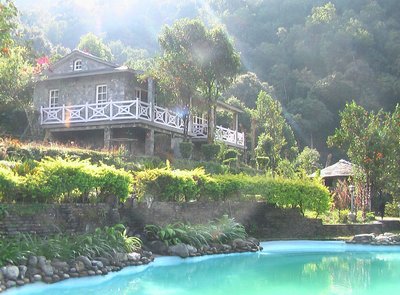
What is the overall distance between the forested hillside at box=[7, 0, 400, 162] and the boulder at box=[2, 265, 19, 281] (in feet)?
115

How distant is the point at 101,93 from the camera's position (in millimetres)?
26094

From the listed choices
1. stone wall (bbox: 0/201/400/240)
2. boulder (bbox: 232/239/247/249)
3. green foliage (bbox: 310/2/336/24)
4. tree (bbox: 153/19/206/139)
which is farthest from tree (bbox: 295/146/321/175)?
green foliage (bbox: 310/2/336/24)

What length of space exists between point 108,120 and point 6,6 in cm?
1168

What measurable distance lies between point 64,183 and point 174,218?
4426 millimetres

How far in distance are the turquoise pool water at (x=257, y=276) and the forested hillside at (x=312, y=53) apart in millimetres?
31466

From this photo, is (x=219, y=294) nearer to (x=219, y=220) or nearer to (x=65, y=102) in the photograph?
(x=219, y=220)

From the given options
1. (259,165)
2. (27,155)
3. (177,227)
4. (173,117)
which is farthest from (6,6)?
(259,165)

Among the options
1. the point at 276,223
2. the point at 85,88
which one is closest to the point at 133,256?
the point at 276,223

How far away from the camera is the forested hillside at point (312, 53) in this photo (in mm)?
49500

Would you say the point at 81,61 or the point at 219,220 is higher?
the point at 81,61

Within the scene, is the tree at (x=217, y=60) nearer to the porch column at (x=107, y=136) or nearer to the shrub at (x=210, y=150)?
the shrub at (x=210, y=150)

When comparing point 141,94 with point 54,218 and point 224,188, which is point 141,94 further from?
point 54,218

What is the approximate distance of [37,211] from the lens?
11523 mm

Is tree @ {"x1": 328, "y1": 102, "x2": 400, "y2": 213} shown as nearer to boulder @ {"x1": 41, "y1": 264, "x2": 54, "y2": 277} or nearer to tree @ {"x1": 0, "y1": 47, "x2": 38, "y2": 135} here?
boulder @ {"x1": 41, "y1": 264, "x2": 54, "y2": 277}
